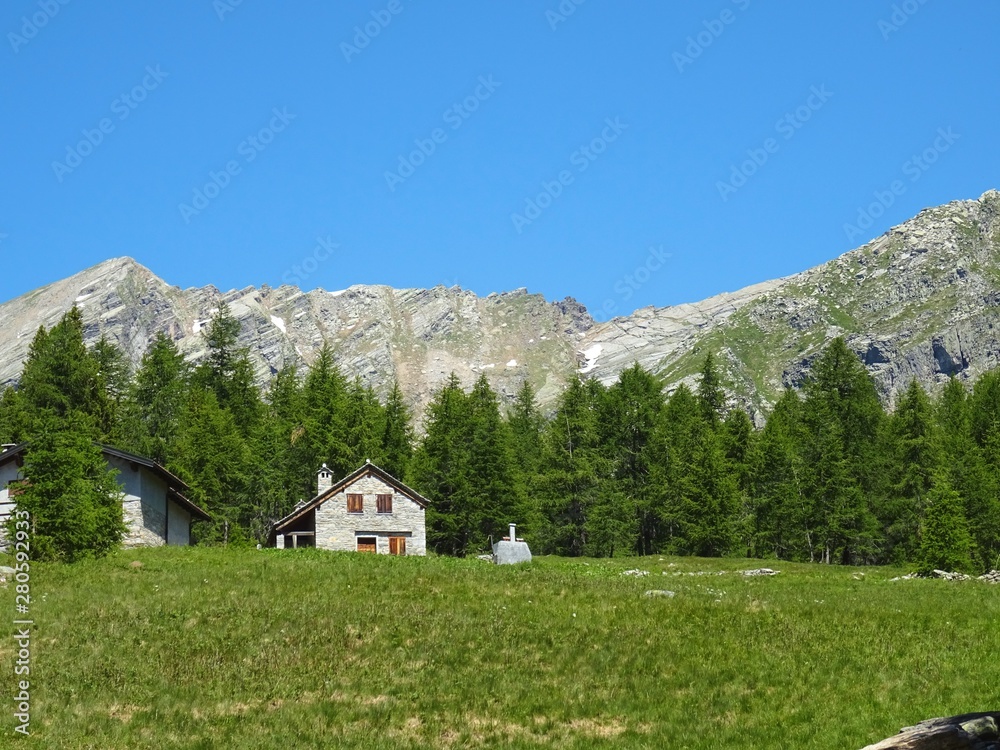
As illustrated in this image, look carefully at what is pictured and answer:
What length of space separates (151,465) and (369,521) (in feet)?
46.3

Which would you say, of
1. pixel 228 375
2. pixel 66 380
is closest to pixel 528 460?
Result: pixel 228 375

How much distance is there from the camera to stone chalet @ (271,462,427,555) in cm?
6091

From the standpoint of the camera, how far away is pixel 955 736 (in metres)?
14.8

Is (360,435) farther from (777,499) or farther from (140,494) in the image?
(777,499)

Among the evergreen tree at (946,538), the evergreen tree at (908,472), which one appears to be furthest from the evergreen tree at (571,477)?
the evergreen tree at (946,538)

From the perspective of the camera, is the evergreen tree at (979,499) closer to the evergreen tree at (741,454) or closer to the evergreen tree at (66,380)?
the evergreen tree at (741,454)

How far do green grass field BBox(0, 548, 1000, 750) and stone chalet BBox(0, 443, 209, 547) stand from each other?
51.2 ft

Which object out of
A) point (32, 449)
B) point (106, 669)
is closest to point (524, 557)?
point (32, 449)

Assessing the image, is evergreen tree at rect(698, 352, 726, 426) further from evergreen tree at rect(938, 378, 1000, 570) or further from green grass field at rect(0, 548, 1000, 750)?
green grass field at rect(0, 548, 1000, 750)

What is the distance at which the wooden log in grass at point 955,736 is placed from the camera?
48.3 feet

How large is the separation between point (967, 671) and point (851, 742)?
5274 mm

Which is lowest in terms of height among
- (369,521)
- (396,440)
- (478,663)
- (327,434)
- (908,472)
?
(478,663)

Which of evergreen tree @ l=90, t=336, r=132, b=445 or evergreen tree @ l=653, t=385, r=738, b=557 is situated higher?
evergreen tree @ l=90, t=336, r=132, b=445

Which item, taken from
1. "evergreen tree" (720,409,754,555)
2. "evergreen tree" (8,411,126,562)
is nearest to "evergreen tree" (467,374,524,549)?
"evergreen tree" (720,409,754,555)
